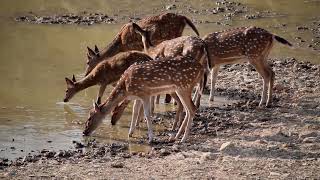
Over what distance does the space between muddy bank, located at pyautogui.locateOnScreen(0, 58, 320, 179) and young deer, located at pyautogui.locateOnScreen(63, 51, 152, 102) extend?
3.50 ft

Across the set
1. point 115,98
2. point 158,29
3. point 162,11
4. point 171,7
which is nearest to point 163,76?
point 115,98

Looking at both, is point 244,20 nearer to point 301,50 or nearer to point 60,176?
point 301,50

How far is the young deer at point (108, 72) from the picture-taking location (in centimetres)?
1212

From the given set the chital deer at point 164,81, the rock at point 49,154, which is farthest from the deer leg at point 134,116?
the rock at point 49,154

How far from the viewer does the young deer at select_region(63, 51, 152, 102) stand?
12.1 m

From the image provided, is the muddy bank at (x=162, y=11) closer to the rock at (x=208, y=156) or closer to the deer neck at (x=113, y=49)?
the deer neck at (x=113, y=49)

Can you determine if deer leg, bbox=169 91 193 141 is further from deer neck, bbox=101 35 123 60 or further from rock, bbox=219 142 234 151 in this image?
deer neck, bbox=101 35 123 60

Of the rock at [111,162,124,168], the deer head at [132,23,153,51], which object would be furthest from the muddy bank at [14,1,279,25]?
the rock at [111,162,124,168]

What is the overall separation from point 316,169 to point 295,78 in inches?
219

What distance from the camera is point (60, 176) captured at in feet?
28.6

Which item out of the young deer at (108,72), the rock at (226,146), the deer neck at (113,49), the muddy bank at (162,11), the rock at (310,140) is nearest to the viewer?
the rock at (226,146)

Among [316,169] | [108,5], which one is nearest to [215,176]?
[316,169]

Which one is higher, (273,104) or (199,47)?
(199,47)

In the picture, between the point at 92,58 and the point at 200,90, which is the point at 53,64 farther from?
the point at 200,90
